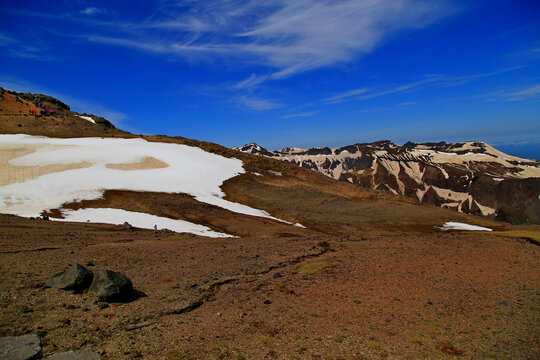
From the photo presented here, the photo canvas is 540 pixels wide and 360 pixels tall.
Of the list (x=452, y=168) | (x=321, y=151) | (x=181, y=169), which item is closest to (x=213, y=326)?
(x=181, y=169)

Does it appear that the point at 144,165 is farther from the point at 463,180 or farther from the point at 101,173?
the point at 463,180

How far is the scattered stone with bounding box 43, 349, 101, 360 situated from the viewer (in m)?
5.17

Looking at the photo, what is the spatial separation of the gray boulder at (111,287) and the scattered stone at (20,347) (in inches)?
97.1

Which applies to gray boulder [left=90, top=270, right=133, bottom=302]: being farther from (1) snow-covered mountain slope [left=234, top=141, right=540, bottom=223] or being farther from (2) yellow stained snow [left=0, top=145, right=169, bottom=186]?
(1) snow-covered mountain slope [left=234, top=141, right=540, bottom=223]

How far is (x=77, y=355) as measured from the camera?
5352 mm

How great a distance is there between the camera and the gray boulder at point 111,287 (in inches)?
Answer: 316

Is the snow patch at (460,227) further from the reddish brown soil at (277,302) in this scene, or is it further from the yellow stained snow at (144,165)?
the yellow stained snow at (144,165)

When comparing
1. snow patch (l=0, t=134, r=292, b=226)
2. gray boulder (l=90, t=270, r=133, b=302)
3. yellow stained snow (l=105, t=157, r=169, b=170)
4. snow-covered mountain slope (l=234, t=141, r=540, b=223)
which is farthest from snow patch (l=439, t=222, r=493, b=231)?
yellow stained snow (l=105, t=157, r=169, b=170)

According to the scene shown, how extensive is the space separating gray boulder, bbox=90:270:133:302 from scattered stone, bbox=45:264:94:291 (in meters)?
0.33

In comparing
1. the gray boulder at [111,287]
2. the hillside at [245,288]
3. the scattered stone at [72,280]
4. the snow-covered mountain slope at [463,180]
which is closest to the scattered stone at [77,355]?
the hillside at [245,288]

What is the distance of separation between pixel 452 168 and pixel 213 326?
95.2m

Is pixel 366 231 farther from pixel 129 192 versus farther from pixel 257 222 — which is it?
pixel 129 192

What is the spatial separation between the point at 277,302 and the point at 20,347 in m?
5.85

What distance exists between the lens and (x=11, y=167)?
32062 millimetres
